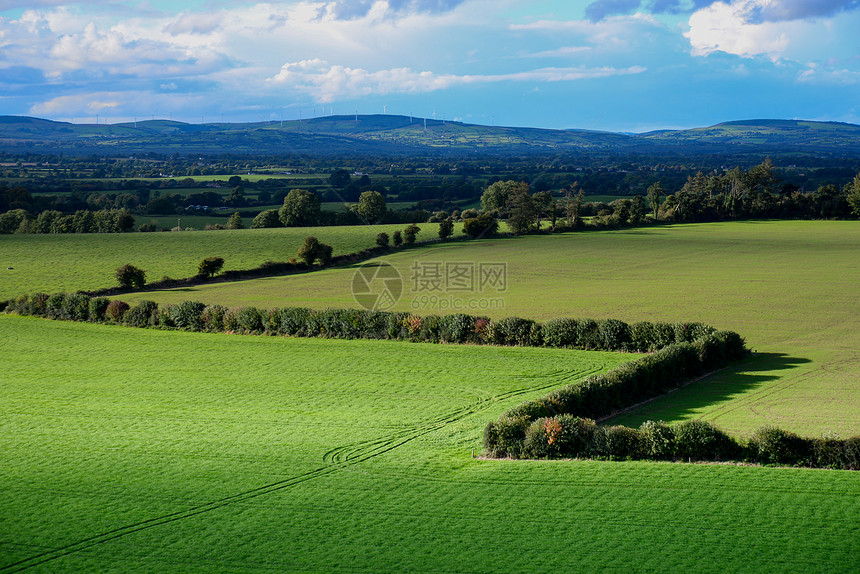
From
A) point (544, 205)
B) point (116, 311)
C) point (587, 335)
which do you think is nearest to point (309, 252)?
point (116, 311)

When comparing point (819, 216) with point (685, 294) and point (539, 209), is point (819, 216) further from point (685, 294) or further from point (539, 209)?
point (685, 294)

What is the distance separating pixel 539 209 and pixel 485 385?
6479 cm

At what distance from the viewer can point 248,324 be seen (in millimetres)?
40156

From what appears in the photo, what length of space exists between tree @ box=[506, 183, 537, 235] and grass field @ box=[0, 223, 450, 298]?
31.3 feet

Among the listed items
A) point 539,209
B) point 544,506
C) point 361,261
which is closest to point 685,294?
point 361,261

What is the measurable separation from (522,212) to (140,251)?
139 feet

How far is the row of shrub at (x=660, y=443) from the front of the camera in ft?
59.2

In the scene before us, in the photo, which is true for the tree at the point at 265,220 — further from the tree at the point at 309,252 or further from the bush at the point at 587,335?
the bush at the point at 587,335

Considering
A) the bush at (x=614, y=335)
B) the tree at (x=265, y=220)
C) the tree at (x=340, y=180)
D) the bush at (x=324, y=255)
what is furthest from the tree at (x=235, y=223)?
the bush at (x=614, y=335)

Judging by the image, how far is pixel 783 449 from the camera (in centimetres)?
1811

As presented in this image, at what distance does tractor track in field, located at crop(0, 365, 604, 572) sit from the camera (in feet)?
44.9

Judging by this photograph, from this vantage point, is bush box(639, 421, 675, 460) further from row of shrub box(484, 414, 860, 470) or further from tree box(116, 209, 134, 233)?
tree box(116, 209, 134, 233)

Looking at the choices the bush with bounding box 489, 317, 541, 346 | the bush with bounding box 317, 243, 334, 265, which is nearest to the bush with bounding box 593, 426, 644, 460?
the bush with bounding box 489, 317, 541, 346

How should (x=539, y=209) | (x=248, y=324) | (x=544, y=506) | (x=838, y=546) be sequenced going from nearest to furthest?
1. (x=838, y=546)
2. (x=544, y=506)
3. (x=248, y=324)
4. (x=539, y=209)
